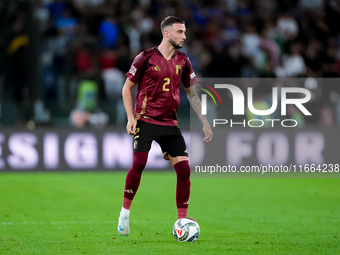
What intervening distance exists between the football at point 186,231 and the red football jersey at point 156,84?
1028mm

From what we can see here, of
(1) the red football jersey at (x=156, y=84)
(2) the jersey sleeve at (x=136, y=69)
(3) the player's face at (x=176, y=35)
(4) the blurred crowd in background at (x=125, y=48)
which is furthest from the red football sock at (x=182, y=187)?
(4) the blurred crowd in background at (x=125, y=48)

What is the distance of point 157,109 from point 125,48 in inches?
337

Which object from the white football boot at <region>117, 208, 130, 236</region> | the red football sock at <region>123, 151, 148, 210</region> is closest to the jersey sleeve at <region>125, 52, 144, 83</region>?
the red football sock at <region>123, 151, 148, 210</region>

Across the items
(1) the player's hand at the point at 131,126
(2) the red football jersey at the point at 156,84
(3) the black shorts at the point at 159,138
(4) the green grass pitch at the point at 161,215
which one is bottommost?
(4) the green grass pitch at the point at 161,215

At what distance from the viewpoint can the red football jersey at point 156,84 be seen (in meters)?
6.18

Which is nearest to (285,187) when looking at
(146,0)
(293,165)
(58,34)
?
(293,165)

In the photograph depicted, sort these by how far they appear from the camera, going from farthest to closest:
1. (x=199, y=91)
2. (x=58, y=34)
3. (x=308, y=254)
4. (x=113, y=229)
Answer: (x=58, y=34), (x=199, y=91), (x=113, y=229), (x=308, y=254)

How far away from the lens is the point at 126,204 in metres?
6.18

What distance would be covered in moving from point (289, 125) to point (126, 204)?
299 inches

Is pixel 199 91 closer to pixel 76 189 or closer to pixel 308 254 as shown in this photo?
pixel 76 189

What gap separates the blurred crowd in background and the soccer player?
23.5 ft

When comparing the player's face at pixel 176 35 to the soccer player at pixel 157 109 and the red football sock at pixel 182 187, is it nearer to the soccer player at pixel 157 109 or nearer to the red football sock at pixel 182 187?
the soccer player at pixel 157 109

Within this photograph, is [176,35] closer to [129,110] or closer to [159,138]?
[129,110]

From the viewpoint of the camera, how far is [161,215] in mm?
8070
